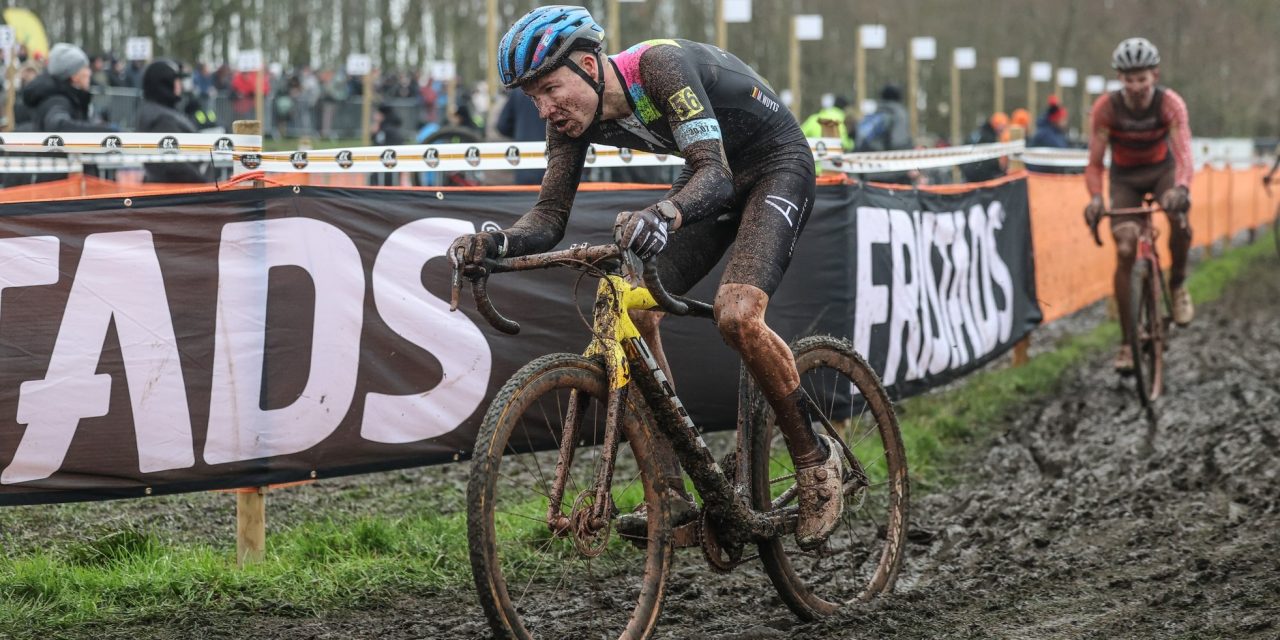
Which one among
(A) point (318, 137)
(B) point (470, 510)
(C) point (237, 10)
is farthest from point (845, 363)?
(C) point (237, 10)

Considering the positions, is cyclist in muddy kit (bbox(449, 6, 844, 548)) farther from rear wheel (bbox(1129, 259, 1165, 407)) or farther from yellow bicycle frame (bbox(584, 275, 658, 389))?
rear wheel (bbox(1129, 259, 1165, 407))

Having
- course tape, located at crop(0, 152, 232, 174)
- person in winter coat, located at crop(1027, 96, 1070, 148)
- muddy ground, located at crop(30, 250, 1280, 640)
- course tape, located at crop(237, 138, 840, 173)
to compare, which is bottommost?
muddy ground, located at crop(30, 250, 1280, 640)

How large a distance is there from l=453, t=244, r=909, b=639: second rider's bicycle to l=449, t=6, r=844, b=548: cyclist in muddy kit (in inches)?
4.5

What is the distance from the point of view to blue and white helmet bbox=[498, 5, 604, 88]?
13.6 feet

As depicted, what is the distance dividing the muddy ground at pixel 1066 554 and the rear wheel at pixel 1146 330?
0.21 metres

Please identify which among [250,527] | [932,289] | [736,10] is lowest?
[250,527]

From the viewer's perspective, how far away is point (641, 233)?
388cm

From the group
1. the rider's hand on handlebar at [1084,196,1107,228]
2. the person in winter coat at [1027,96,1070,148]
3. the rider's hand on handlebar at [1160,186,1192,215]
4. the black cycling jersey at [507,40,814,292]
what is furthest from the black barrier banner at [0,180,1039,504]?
the person in winter coat at [1027,96,1070,148]

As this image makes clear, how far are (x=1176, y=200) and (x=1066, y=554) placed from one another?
4406mm

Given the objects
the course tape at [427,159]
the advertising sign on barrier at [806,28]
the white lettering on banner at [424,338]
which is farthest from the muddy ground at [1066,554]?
the advertising sign on barrier at [806,28]

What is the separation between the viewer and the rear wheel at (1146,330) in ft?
30.7

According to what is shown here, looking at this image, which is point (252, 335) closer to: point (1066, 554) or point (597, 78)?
point (597, 78)

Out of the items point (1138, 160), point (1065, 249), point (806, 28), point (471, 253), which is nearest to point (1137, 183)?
point (1138, 160)

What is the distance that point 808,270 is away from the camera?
7332 millimetres
